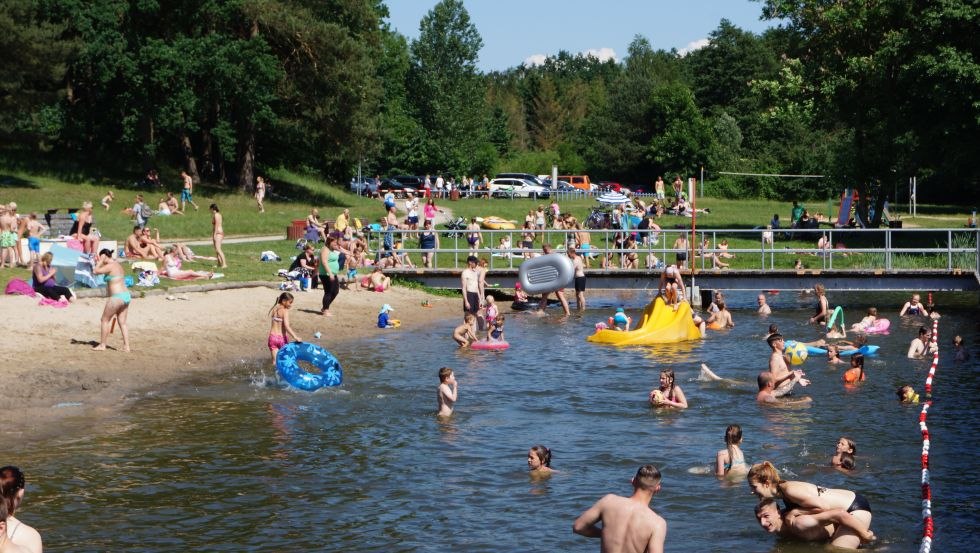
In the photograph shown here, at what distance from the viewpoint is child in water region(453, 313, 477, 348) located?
995 inches

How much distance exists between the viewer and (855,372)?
20953mm

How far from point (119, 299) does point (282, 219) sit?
26.4 meters

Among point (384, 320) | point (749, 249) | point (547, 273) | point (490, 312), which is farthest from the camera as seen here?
point (749, 249)

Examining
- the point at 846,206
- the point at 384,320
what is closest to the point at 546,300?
the point at 384,320

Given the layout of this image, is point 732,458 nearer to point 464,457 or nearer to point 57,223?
point 464,457

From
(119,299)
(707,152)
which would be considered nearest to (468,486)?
(119,299)

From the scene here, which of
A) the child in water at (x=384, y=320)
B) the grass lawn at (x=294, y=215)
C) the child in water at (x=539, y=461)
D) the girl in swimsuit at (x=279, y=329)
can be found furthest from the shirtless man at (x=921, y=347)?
the girl in swimsuit at (x=279, y=329)

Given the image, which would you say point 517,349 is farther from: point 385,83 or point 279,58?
point 385,83

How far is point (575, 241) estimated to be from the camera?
3503cm

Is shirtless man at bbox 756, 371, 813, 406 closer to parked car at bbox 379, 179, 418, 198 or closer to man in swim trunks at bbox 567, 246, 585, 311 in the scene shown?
man in swim trunks at bbox 567, 246, 585, 311

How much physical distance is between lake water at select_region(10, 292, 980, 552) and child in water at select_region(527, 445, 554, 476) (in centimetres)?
16

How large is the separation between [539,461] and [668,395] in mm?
4587

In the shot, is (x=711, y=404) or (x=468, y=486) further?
(x=711, y=404)

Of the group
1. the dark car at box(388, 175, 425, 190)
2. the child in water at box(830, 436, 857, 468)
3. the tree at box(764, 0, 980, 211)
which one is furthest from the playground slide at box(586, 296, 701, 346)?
the dark car at box(388, 175, 425, 190)
